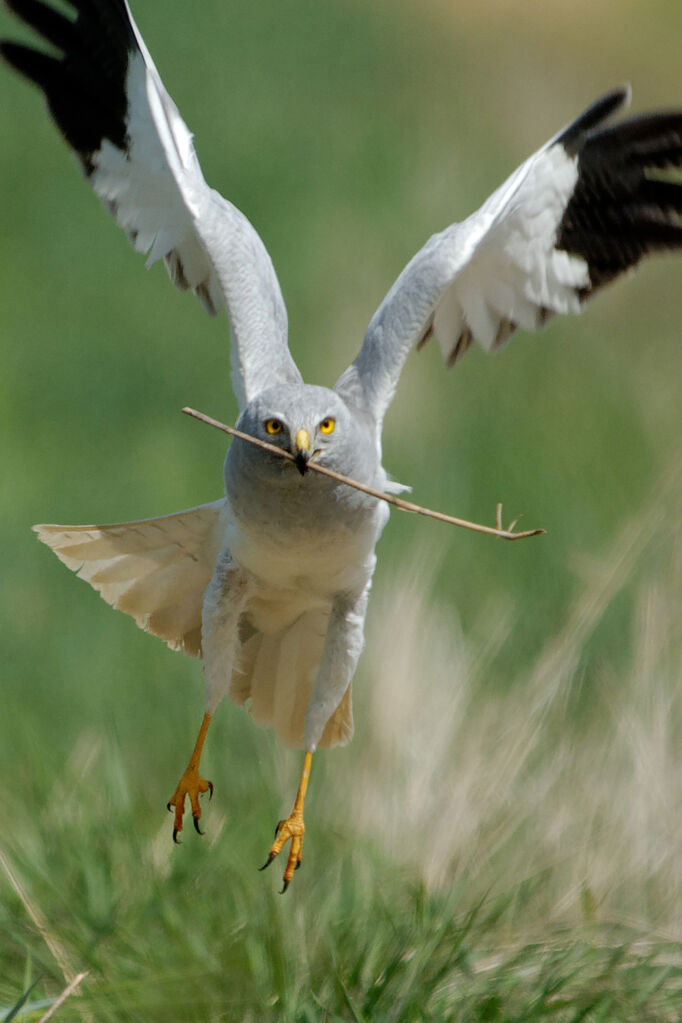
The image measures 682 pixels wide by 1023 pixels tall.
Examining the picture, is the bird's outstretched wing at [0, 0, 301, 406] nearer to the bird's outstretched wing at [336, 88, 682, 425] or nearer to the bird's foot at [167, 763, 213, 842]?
the bird's outstretched wing at [336, 88, 682, 425]

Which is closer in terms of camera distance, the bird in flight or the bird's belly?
the bird's belly

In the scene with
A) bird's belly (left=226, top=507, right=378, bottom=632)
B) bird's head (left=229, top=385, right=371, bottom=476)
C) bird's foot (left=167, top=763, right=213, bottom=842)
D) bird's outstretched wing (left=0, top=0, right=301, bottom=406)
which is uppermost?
bird's outstretched wing (left=0, top=0, right=301, bottom=406)

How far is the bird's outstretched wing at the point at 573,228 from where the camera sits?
17.0 ft

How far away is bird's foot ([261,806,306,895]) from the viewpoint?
4578mm

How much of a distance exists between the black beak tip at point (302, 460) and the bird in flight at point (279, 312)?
291 mm

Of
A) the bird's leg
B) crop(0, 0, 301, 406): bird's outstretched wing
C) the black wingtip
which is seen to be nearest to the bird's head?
crop(0, 0, 301, 406): bird's outstretched wing

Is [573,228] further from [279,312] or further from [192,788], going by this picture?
[192,788]

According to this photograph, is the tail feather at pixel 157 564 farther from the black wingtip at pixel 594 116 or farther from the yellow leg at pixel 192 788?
the black wingtip at pixel 594 116

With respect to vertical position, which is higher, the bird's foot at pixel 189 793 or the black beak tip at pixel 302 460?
the black beak tip at pixel 302 460

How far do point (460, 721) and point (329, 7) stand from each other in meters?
11.6

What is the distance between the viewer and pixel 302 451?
3973mm

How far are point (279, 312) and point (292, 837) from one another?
158 centimetres

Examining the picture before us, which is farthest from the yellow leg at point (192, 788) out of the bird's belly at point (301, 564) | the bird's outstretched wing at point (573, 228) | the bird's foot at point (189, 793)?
the bird's outstretched wing at point (573, 228)

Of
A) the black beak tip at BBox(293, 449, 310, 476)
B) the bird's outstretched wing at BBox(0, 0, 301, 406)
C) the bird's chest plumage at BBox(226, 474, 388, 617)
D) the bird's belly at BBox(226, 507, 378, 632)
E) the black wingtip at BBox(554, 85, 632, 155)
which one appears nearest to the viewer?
the black beak tip at BBox(293, 449, 310, 476)
